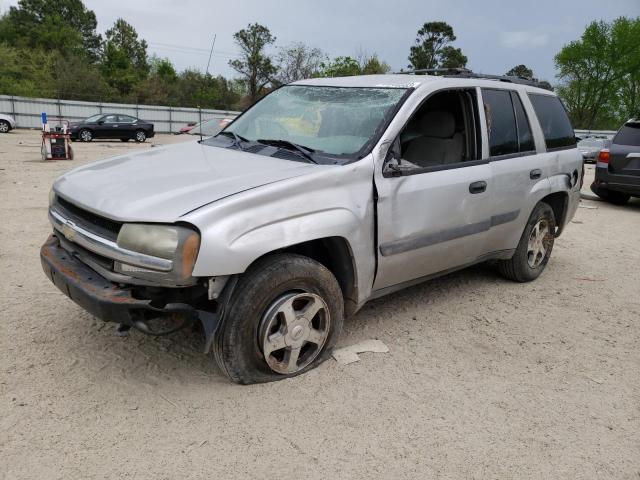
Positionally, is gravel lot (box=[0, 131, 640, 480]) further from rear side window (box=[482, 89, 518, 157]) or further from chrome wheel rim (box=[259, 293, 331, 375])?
rear side window (box=[482, 89, 518, 157])

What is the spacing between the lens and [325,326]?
314 centimetres

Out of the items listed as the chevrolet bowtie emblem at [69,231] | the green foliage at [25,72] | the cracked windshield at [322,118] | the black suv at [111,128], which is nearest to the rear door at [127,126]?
the black suv at [111,128]

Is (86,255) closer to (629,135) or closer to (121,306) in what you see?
(121,306)

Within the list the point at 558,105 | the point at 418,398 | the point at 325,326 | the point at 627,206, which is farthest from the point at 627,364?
the point at 627,206

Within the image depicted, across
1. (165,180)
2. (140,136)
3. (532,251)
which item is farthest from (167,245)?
(140,136)

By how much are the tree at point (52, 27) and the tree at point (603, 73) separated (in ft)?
175

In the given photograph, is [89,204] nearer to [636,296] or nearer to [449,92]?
[449,92]

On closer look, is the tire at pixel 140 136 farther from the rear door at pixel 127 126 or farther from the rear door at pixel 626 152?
the rear door at pixel 626 152

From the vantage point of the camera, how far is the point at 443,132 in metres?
4.09

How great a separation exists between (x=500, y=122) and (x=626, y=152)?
6.91m

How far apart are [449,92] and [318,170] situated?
151 cm

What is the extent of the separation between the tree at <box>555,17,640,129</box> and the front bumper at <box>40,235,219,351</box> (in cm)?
6505

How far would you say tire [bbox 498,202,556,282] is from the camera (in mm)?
A: 4758

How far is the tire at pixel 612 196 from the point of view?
10.7 m
